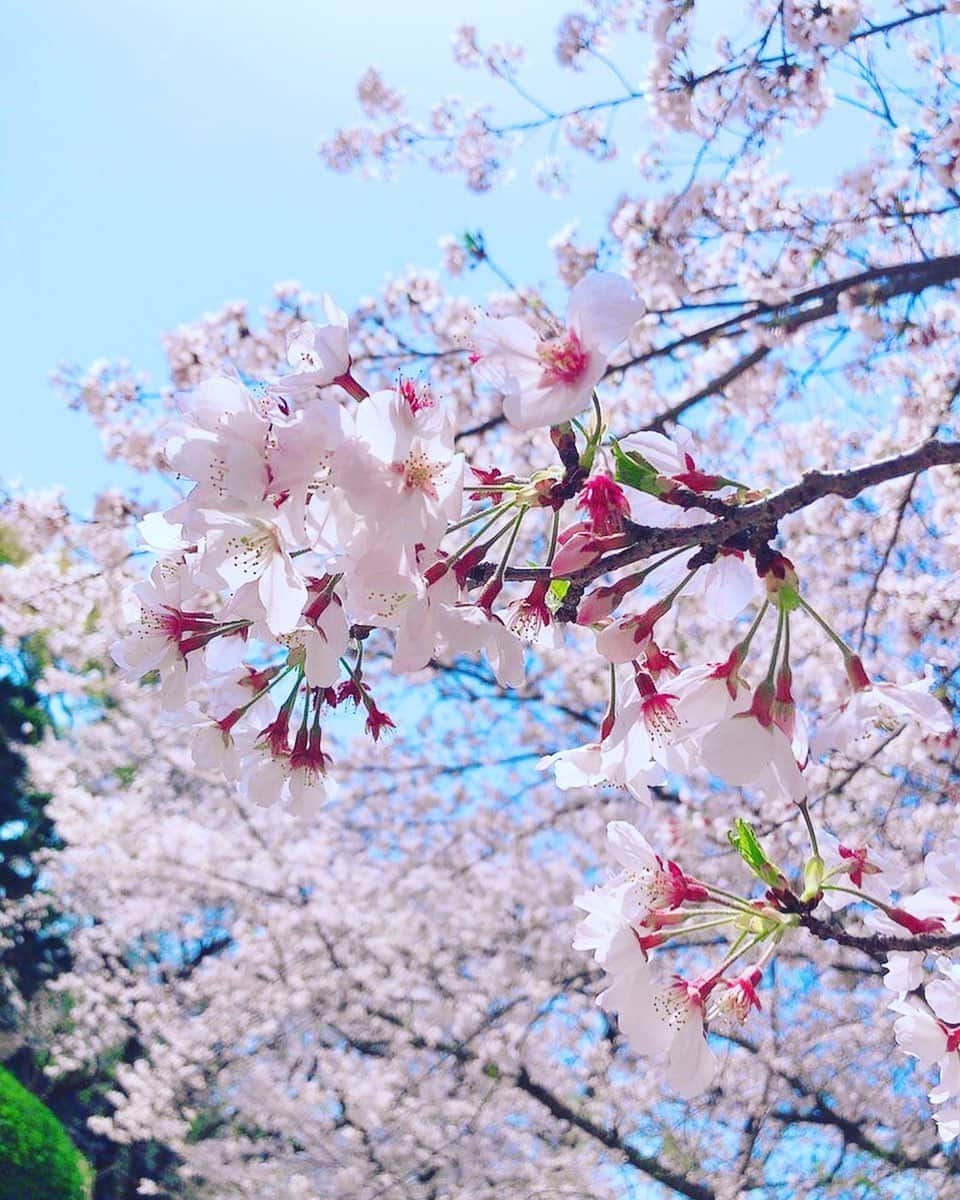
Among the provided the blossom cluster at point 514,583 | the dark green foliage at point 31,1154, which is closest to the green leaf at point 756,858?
the blossom cluster at point 514,583

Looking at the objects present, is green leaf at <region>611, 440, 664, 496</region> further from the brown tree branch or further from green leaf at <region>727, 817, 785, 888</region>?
green leaf at <region>727, 817, 785, 888</region>

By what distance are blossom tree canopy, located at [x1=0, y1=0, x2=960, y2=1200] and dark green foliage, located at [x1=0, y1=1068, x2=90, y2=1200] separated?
101 cm

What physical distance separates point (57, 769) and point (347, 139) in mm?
10026

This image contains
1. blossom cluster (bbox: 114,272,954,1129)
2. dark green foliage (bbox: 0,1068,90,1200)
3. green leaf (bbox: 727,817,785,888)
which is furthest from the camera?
dark green foliage (bbox: 0,1068,90,1200)

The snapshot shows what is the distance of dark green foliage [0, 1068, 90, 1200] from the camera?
7.32 meters

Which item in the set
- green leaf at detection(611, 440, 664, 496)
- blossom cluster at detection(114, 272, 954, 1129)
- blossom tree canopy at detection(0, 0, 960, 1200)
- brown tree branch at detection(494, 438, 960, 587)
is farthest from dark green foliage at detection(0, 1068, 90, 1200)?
green leaf at detection(611, 440, 664, 496)

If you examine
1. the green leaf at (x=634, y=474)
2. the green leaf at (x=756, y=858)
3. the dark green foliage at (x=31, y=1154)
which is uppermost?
the green leaf at (x=634, y=474)

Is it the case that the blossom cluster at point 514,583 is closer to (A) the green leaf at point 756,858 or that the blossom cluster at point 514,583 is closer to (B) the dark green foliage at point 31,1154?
(A) the green leaf at point 756,858

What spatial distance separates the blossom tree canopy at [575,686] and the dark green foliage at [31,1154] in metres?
1.01

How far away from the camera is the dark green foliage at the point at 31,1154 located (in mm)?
7324

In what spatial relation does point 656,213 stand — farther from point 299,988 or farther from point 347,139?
point 299,988

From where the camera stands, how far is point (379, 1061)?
6348 mm

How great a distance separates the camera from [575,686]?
5.95 m

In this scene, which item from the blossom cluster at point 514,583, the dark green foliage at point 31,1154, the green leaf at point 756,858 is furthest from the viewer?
the dark green foliage at point 31,1154
